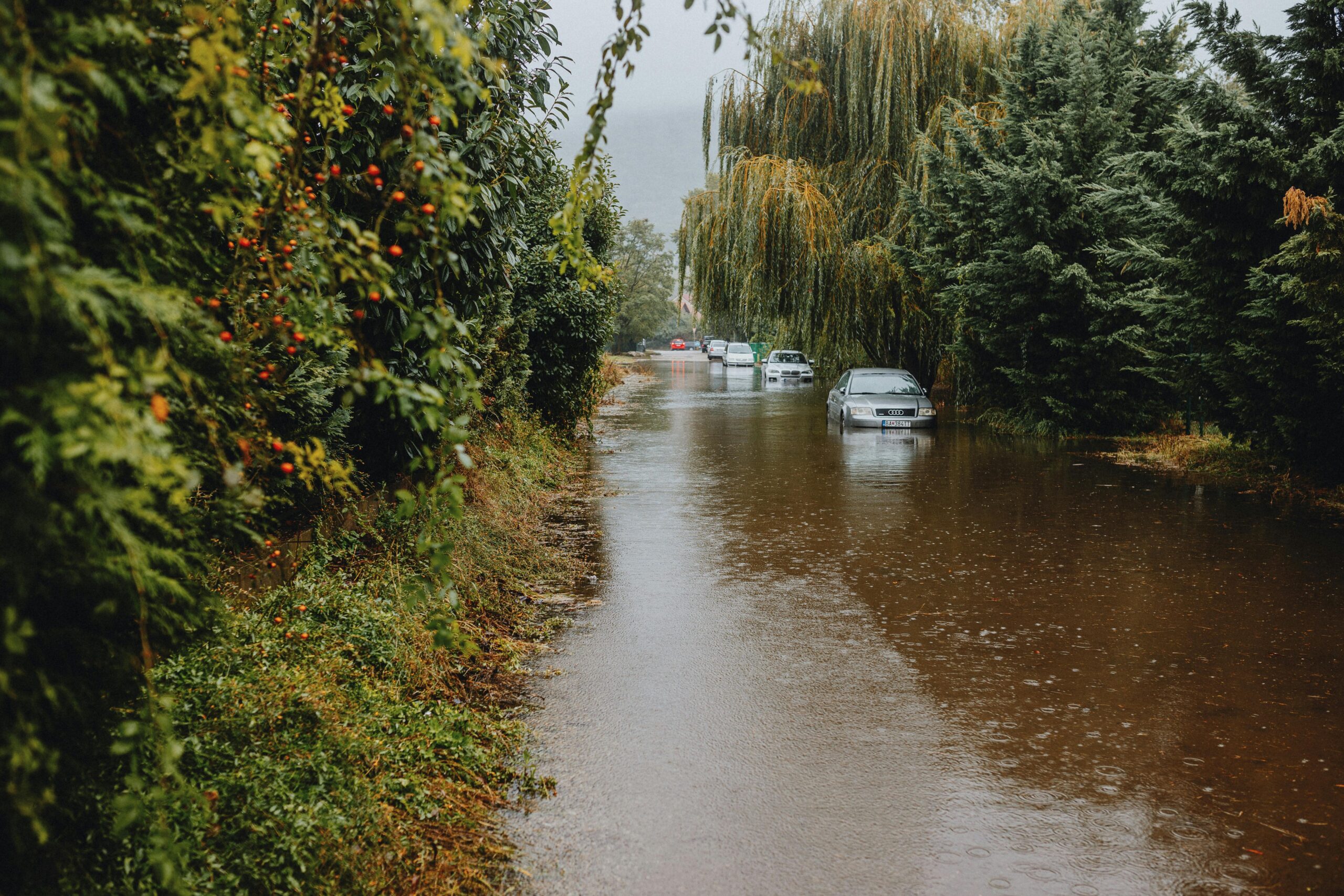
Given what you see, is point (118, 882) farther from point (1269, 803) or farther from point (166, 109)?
point (1269, 803)

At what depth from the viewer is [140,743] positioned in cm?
236

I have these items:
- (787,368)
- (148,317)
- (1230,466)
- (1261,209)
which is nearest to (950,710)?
(148,317)

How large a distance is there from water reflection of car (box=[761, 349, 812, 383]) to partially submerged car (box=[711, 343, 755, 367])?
15.0 m

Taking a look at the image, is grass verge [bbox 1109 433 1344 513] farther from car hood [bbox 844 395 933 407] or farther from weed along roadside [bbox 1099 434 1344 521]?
car hood [bbox 844 395 933 407]

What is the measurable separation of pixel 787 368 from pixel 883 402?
85.9 feet

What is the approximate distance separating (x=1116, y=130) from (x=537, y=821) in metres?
19.8

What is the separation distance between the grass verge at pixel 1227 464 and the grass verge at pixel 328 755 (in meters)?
10.5

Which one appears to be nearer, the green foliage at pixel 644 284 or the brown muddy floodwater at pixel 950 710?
the brown muddy floodwater at pixel 950 710

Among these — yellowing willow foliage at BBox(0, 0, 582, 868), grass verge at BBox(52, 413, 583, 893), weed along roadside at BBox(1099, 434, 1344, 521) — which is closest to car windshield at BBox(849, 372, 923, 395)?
weed along roadside at BBox(1099, 434, 1344, 521)

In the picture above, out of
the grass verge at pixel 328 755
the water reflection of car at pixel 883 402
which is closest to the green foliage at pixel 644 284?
the water reflection of car at pixel 883 402

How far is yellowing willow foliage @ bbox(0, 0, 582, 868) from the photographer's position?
1.63 m

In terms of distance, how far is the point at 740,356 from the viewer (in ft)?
212

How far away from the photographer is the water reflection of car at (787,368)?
46.0 meters

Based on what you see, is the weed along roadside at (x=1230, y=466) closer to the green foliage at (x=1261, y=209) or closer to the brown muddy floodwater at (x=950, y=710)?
the green foliage at (x=1261, y=209)
